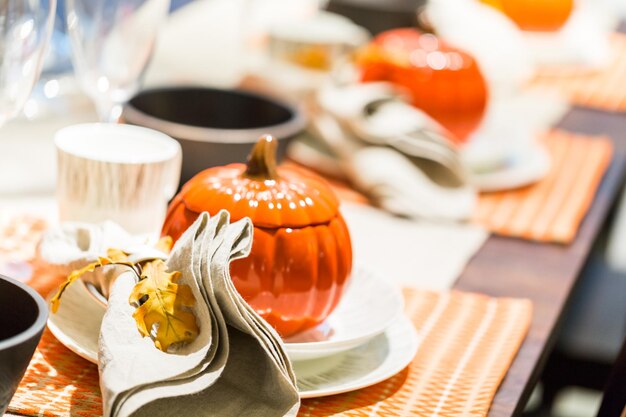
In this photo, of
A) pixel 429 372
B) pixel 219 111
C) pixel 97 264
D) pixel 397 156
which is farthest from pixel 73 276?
pixel 397 156

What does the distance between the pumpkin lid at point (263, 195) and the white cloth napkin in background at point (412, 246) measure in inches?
7.4

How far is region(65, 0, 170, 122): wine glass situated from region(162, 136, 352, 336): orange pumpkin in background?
219 millimetres

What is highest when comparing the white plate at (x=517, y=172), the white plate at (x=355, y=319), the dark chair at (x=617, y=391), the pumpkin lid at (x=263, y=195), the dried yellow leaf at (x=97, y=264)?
the pumpkin lid at (x=263, y=195)

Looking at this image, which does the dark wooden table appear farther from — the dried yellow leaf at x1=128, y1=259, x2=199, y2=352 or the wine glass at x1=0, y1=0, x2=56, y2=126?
the wine glass at x1=0, y1=0, x2=56, y2=126

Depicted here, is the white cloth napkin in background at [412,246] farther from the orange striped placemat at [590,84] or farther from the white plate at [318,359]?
the orange striped placemat at [590,84]

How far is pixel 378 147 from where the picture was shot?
1.17 metres

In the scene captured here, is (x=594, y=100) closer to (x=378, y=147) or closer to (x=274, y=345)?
(x=378, y=147)

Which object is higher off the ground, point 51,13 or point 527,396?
point 51,13

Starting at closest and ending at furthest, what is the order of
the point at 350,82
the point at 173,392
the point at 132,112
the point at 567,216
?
the point at 173,392 → the point at 132,112 → the point at 567,216 → the point at 350,82

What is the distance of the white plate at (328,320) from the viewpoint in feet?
2.26

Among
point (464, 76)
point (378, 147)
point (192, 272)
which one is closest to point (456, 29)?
point (464, 76)

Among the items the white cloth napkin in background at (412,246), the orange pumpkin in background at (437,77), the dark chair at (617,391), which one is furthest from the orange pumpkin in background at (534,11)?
the dark chair at (617,391)

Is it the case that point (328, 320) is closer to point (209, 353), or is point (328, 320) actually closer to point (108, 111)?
point (209, 353)

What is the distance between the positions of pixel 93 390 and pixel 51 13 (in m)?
0.27
